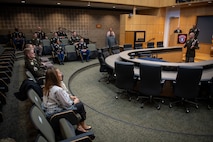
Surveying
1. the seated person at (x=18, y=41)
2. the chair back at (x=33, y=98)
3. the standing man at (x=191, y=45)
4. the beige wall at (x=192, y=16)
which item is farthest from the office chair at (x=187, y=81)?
the seated person at (x=18, y=41)

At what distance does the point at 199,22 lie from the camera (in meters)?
9.69

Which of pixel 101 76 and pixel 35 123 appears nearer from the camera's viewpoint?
pixel 35 123

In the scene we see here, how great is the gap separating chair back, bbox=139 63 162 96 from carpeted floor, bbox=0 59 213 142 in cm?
43

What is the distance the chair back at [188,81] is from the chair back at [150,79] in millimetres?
370

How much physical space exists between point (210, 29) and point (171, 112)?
26.5ft

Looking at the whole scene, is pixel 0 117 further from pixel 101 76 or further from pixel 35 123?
pixel 101 76

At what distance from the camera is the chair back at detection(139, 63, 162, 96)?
324 centimetres

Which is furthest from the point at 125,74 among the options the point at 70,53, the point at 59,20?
the point at 59,20

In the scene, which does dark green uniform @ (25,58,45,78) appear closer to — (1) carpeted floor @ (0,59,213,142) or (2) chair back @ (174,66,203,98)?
(1) carpeted floor @ (0,59,213,142)

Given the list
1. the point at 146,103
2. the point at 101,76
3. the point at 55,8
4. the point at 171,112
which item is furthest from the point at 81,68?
the point at 55,8

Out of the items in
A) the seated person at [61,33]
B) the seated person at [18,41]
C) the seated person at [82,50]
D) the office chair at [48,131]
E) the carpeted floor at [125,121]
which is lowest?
the carpeted floor at [125,121]

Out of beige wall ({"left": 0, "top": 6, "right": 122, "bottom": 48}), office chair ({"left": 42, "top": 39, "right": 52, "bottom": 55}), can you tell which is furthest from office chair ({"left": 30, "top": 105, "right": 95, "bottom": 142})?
beige wall ({"left": 0, "top": 6, "right": 122, "bottom": 48})

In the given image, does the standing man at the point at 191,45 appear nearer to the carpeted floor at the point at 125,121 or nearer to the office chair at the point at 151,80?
the carpeted floor at the point at 125,121

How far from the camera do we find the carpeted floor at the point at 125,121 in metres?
2.44
